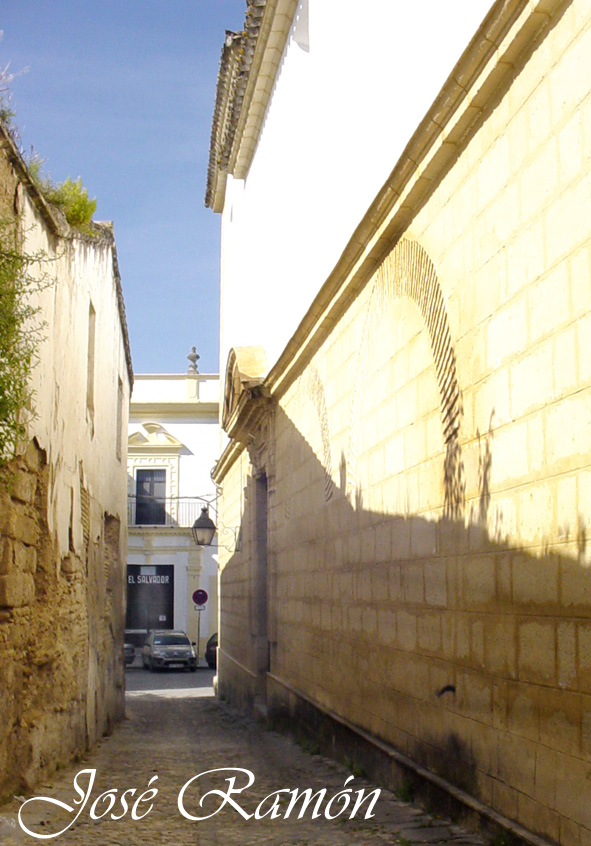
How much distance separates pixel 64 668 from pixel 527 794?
4916mm

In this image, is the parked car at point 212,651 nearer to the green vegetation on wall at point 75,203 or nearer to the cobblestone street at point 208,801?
the cobblestone street at point 208,801

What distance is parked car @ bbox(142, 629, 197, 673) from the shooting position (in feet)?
101

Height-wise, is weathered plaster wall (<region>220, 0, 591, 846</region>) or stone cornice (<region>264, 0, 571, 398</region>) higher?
stone cornice (<region>264, 0, 571, 398</region>)

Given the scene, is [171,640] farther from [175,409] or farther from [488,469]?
[488,469]

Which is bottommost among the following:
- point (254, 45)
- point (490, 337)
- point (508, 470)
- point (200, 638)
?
point (200, 638)

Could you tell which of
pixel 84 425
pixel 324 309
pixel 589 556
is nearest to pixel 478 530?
pixel 589 556

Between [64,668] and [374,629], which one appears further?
[64,668]

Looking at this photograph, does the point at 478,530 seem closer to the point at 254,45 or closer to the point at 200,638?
the point at 254,45

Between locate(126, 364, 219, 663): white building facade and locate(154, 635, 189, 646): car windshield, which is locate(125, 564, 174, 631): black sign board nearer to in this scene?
locate(126, 364, 219, 663): white building facade

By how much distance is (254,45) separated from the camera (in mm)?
14086

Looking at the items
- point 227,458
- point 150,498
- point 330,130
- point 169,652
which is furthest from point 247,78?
point 150,498

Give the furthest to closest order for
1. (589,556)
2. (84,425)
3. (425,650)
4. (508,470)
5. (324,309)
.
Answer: (84,425)
(324,309)
(425,650)
(508,470)
(589,556)

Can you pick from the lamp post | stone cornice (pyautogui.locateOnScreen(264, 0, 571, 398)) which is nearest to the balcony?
the lamp post

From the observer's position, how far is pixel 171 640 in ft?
104
